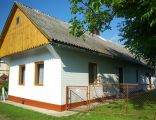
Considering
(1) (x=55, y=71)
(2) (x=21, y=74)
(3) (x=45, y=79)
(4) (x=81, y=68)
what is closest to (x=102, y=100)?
(4) (x=81, y=68)

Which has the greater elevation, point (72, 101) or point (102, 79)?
point (102, 79)

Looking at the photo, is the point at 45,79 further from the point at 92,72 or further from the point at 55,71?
the point at 92,72

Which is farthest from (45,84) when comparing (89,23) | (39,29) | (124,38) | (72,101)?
(124,38)

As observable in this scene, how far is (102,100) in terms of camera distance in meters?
15.9

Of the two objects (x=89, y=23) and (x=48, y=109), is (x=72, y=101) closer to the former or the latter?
(x=48, y=109)

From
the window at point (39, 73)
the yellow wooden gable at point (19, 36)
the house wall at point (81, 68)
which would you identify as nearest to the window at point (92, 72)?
the house wall at point (81, 68)

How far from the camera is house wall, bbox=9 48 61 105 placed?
495 inches

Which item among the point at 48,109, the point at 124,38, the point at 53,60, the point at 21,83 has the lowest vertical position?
the point at 48,109

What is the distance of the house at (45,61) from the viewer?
1252 cm

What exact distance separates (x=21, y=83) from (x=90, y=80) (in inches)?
211

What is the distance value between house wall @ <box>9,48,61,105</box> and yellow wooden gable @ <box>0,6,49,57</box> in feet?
2.35

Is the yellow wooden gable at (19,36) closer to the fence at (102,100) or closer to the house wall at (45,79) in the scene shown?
the house wall at (45,79)

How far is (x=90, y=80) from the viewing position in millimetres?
15383

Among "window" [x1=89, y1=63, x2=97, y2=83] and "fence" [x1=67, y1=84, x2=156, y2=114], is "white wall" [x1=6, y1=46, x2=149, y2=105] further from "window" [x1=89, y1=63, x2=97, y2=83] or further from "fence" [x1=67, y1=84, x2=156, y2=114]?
"fence" [x1=67, y1=84, x2=156, y2=114]
